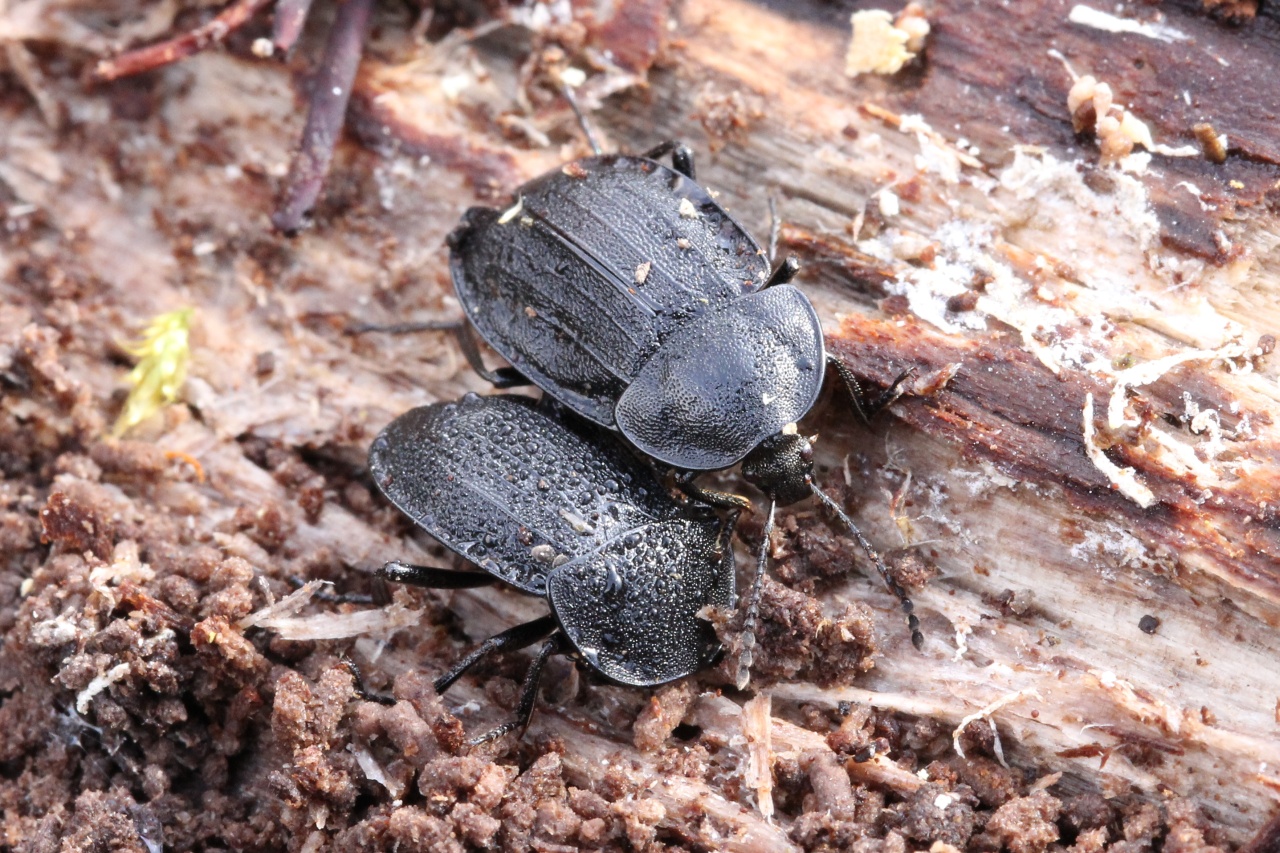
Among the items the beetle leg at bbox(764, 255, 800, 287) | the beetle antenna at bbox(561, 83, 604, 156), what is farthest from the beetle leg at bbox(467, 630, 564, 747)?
the beetle antenna at bbox(561, 83, 604, 156)

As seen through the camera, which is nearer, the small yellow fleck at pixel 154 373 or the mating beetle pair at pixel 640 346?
the mating beetle pair at pixel 640 346

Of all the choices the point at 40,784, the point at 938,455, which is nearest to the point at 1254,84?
the point at 938,455

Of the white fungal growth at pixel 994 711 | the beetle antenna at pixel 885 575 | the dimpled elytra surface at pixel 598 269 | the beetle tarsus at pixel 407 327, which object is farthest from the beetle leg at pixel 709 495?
the beetle tarsus at pixel 407 327

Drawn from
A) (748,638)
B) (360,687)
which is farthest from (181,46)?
(748,638)

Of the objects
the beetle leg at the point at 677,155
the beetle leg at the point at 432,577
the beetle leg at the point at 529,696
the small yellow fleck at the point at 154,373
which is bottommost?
the beetle leg at the point at 529,696

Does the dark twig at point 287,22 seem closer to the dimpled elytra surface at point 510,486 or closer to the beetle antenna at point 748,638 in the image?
the dimpled elytra surface at point 510,486

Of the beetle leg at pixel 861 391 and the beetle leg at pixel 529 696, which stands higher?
the beetle leg at pixel 861 391
